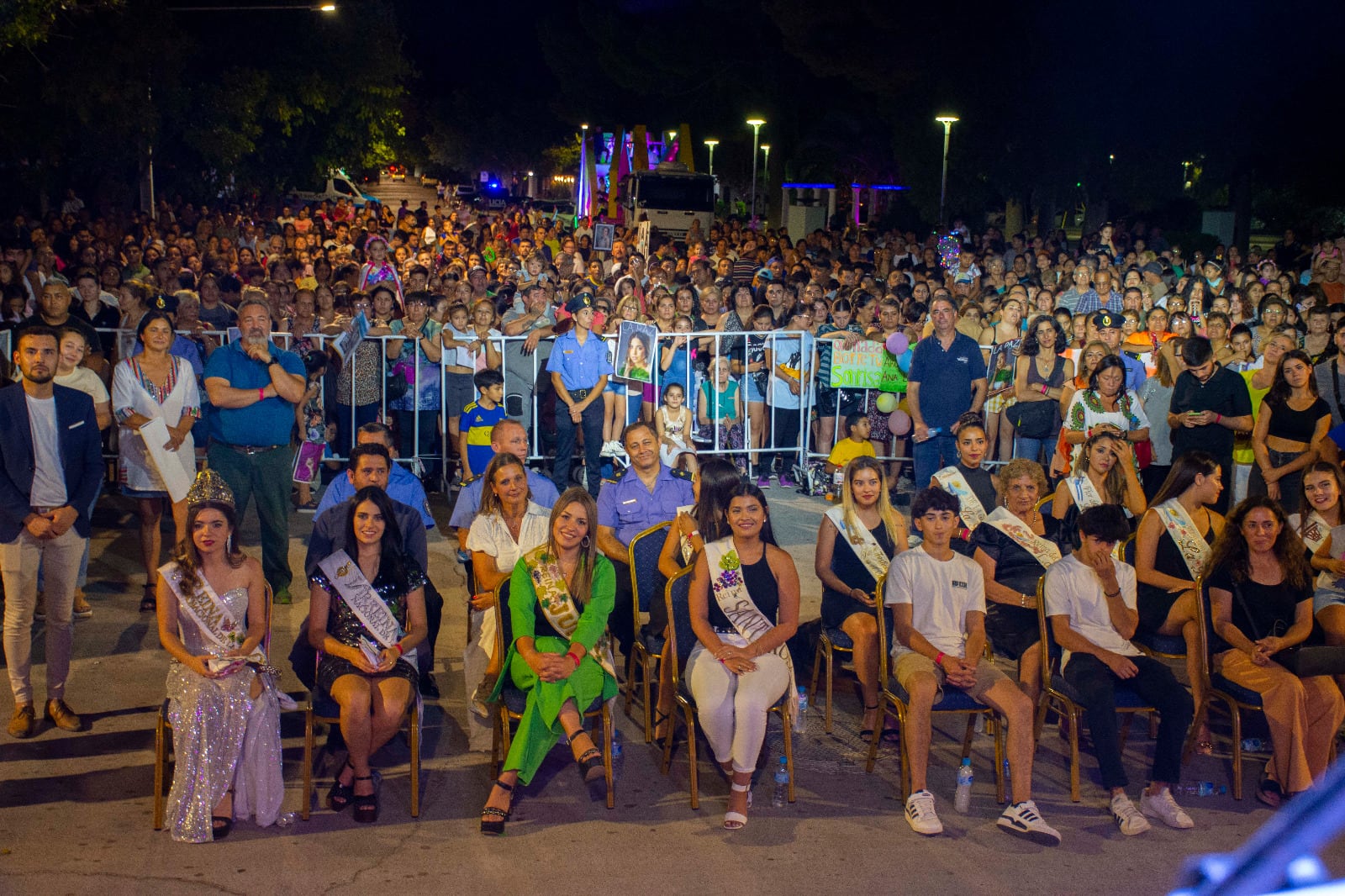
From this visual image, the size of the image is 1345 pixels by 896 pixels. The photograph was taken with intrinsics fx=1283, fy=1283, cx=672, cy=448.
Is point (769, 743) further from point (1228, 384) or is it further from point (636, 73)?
point (636, 73)

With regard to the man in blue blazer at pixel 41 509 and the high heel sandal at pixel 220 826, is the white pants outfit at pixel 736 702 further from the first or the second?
the man in blue blazer at pixel 41 509

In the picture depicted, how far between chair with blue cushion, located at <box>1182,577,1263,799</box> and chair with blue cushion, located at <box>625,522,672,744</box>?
2.43 meters

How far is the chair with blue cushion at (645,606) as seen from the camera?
19.8 ft

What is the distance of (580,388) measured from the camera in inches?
394

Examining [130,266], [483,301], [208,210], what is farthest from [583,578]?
[208,210]

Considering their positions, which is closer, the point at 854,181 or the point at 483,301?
the point at 483,301

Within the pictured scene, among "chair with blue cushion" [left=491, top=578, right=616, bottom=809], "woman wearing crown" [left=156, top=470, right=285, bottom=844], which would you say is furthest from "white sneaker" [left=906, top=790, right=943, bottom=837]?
"woman wearing crown" [left=156, top=470, right=285, bottom=844]

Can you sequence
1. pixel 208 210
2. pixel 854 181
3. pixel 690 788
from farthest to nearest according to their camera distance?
pixel 854 181
pixel 208 210
pixel 690 788

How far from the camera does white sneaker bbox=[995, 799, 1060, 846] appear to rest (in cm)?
503

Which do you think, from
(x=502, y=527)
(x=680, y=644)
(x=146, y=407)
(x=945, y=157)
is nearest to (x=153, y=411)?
(x=146, y=407)

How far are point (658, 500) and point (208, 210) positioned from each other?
25250 mm

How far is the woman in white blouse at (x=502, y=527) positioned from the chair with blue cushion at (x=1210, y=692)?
3027 millimetres

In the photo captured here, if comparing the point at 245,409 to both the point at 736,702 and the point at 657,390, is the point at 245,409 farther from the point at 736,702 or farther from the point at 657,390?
the point at 657,390

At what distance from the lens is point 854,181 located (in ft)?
146
